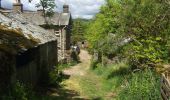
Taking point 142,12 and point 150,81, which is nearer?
point 150,81

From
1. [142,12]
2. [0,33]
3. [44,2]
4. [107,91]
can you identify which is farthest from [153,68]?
[44,2]

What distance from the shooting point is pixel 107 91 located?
20.7 m

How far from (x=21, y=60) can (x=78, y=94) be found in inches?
187

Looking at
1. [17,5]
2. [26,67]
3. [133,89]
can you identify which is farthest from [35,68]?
[17,5]

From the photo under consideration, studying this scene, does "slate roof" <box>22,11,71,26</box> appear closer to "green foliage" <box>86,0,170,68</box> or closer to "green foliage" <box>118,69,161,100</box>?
"green foliage" <box>86,0,170,68</box>

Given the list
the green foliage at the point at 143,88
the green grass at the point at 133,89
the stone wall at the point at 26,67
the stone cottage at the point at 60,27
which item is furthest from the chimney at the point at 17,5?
the green foliage at the point at 143,88

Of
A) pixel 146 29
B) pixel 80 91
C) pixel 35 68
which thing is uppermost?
pixel 146 29

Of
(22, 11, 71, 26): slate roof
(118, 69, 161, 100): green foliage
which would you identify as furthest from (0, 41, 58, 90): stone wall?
(22, 11, 71, 26): slate roof

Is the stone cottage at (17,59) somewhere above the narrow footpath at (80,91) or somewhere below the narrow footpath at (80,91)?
above

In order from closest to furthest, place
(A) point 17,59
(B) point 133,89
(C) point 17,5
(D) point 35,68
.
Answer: (B) point 133,89 → (A) point 17,59 → (D) point 35,68 → (C) point 17,5

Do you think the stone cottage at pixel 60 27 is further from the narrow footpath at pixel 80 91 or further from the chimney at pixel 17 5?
the narrow footpath at pixel 80 91

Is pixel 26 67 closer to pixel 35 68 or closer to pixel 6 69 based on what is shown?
pixel 35 68

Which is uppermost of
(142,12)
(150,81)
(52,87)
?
(142,12)

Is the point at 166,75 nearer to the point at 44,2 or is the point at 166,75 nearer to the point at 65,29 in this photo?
the point at 65,29
